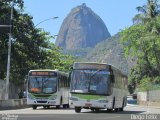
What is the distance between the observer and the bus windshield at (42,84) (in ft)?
132

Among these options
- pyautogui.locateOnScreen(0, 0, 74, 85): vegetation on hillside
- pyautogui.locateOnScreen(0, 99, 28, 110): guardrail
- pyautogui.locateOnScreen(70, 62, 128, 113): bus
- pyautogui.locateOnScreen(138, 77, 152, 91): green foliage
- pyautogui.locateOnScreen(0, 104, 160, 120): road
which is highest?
pyautogui.locateOnScreen(0, 0, 74, 85): vegetation on hillside

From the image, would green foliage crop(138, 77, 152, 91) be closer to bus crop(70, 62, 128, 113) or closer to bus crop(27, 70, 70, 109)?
bus crop(27, 70, 70, 109)

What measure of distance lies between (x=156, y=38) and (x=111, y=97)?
3874 centimetres

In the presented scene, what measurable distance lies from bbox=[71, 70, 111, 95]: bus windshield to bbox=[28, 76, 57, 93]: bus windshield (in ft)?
29.1

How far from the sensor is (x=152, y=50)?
240ft

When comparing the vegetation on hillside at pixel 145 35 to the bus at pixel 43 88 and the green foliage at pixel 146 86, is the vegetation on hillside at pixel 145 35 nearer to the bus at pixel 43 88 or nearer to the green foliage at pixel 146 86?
the green foliage at pixel 146 86

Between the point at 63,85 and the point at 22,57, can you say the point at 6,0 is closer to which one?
the point at 22,57

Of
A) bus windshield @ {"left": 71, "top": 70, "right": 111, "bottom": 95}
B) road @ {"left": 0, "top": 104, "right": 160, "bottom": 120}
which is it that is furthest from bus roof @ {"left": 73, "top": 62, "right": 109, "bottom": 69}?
road @ {"left": 0, "top": 104, "right": 160, "bottom": 120}

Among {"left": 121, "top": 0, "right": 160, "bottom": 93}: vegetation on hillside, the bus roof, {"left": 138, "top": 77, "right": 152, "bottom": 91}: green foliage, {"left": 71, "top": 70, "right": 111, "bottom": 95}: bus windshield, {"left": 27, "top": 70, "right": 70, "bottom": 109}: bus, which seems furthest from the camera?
{"left": 138, "top": 77, "right": 152, "bottom": 91}: green foliage

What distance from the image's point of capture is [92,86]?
104 ft

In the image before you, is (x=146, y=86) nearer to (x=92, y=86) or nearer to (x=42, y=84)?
(x=42, y=84)

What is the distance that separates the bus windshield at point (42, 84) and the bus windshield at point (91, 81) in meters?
8.87

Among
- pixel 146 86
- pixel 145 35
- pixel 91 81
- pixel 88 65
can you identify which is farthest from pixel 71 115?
pixel 146 86

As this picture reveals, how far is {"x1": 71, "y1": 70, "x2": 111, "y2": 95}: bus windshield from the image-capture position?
31.5 meters
